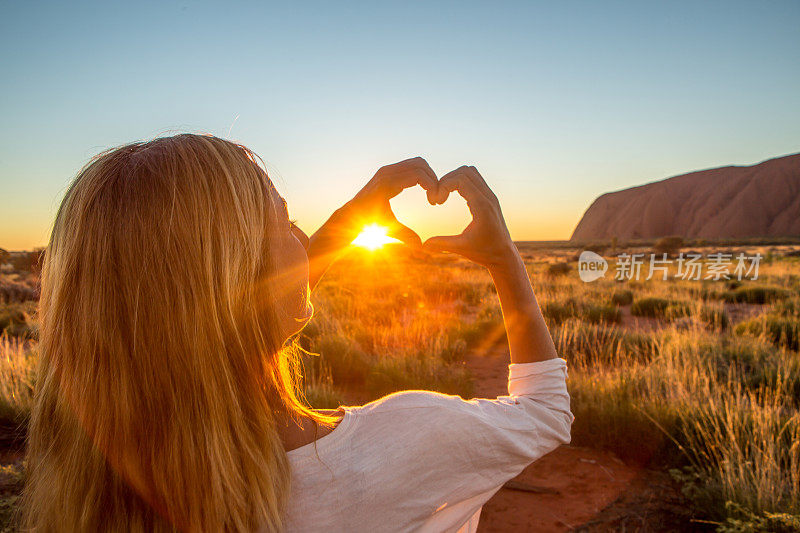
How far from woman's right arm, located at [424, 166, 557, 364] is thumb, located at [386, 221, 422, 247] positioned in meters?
0.08

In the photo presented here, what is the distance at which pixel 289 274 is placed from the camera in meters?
0.93

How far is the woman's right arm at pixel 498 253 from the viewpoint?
3.33 feet

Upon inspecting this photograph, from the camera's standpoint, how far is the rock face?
252ft

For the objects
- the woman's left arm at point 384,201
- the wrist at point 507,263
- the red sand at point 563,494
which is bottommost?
the red sand at point 563,494

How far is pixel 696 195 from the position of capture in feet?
299

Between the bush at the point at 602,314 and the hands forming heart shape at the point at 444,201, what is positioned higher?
the hands forming heart shape at the point at 444,201

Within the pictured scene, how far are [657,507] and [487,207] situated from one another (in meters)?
3.47

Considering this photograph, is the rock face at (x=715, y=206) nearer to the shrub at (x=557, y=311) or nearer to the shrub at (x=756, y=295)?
the shrub at (x=756, y=295)

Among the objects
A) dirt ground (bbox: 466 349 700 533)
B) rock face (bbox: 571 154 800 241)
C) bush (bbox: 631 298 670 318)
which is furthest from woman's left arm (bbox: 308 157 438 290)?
rock face (bbox: 571 154 800 241)

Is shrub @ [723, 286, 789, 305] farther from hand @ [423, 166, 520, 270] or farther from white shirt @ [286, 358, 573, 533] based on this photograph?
white shirt @ [286, 358, 573, 533]

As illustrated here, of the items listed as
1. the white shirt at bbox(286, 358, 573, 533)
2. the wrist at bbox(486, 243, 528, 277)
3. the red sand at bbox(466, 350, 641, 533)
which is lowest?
the red sand at bbox(466, 350, 641, 533)

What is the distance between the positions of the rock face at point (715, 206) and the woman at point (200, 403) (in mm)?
85392

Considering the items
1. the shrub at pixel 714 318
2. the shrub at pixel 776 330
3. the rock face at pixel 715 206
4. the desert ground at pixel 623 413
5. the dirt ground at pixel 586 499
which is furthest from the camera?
the rock face at pixel 715 206

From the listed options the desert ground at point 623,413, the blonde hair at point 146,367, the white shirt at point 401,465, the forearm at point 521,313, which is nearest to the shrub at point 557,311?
the desert ground at point 623,413
